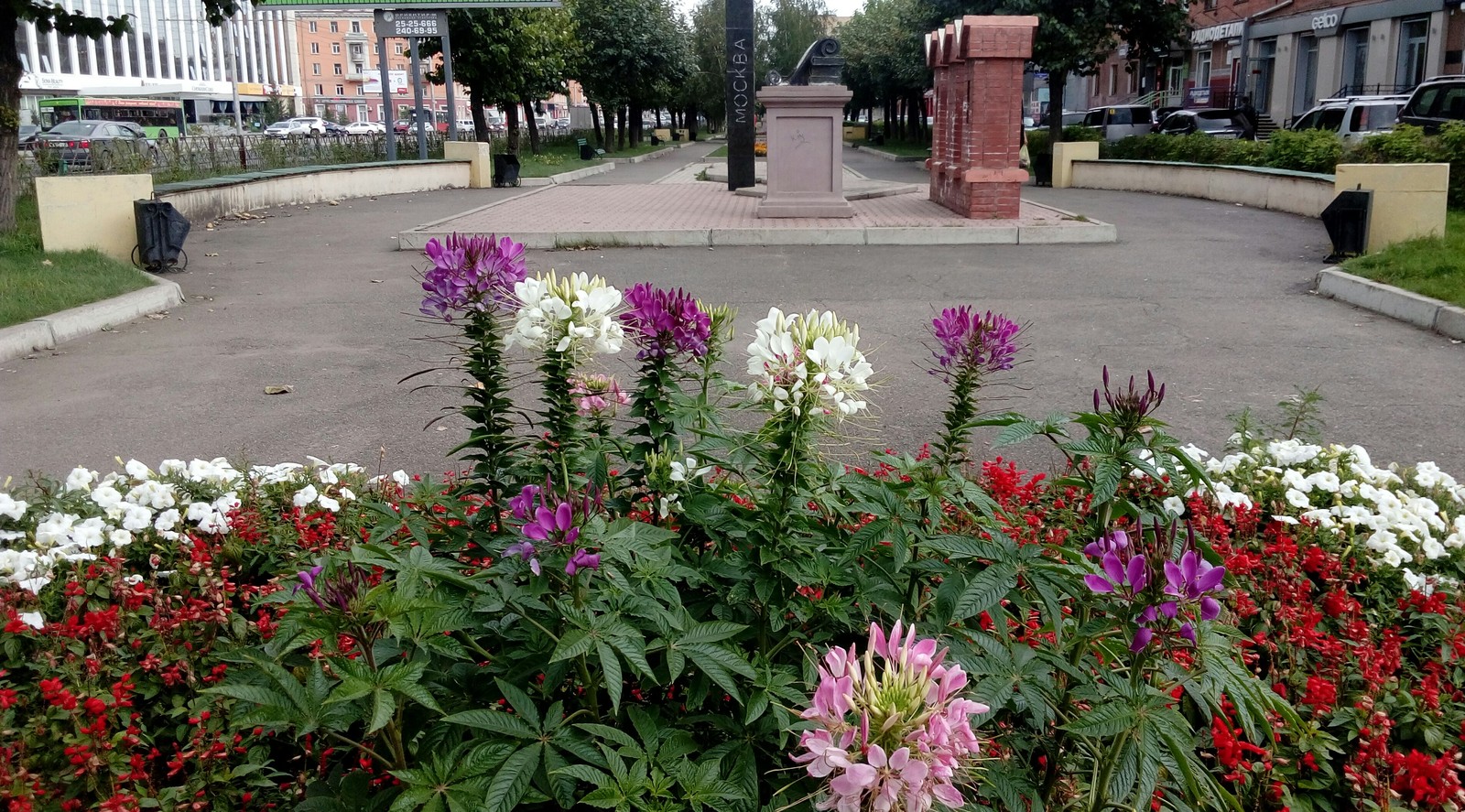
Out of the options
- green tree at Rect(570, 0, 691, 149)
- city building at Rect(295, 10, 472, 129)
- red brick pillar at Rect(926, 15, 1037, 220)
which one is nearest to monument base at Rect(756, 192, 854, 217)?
red brick pillar at Rect(926, 15, 1037, 220)

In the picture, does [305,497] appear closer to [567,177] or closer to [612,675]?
[612,675]

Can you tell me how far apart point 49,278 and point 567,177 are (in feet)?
67.5

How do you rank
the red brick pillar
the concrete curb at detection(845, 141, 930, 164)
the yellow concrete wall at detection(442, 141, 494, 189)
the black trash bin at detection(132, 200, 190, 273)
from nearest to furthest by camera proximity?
the black trash bin at detection(132, 200, 190, 273), the red brick pillar, the yellow concrete wall at detection(442, 141, 494, 189), the concrete curb at detection(845, 141, 930, 164)

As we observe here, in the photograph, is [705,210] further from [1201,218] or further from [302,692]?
[302,692]

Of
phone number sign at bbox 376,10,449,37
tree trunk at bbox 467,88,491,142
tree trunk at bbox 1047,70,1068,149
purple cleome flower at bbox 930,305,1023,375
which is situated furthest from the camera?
tree trunk at bbox 467,88,491,142

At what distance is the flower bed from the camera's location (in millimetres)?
1801

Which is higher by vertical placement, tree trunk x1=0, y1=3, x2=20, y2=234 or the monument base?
tree trunk x1=0, y1=3, x2=20, y2=234

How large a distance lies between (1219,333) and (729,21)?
15.7 m

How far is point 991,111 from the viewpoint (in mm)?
15430

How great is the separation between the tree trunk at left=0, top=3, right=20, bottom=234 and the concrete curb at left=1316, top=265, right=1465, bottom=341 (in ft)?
44.8

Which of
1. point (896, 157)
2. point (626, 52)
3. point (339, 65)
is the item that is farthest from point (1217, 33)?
point (339, 65)

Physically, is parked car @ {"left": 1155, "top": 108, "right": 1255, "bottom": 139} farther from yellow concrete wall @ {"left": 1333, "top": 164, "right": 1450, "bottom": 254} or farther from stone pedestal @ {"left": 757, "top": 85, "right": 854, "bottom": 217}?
yellow concrete wall @ {"left": 1333, "top": 164, "right": 1450, "bottom": 254}

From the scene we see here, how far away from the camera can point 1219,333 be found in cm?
853

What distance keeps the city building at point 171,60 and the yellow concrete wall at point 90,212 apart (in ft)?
176
